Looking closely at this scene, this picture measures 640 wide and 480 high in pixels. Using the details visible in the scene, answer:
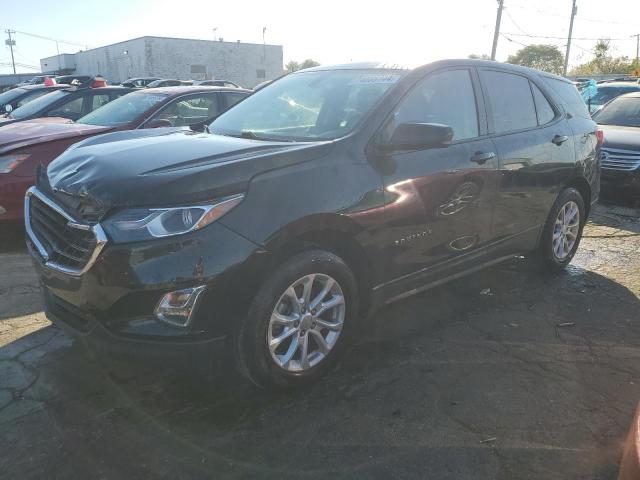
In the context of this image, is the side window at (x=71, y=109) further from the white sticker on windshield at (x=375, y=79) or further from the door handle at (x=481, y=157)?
the door handle at (x=481, y=157)

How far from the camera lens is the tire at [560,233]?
15.4 ft

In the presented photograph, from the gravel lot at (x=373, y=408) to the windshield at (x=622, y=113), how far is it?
6.12m

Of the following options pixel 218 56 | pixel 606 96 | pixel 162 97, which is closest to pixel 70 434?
pixel 162 97

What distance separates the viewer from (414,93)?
11.4 ft

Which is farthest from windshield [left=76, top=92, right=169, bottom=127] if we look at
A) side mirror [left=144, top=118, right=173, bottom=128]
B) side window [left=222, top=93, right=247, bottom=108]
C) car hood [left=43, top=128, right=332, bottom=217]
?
car hood [left=43, top=128, right=332, bottom=217]

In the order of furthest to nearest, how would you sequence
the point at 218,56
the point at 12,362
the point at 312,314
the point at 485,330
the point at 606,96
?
the point at 218,56
the point at 606,96
the point at 485,330
the point at 12,362
the point at 312,314

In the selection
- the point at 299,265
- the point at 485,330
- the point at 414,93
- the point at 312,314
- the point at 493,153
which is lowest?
the point at 485,330

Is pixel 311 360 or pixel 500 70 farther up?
pixel 500 70

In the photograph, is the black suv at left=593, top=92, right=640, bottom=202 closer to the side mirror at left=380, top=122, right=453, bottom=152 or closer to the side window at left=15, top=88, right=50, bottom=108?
the side mirror at left=380, top=122, right=453, bottom=152

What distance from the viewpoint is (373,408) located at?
286 centimetres

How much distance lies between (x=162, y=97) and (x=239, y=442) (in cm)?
515

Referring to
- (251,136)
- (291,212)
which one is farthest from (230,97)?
(291,212)

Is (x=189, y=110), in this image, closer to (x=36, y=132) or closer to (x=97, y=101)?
(x=36, y=132)

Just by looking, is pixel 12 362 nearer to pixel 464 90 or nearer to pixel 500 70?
pixel 464 90
